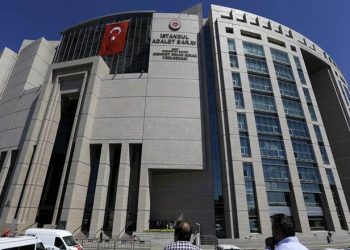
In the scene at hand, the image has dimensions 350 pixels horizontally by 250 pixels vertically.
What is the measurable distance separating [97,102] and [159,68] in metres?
11.2

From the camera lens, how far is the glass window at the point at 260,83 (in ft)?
136

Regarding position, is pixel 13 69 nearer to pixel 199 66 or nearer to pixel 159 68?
pixel 159 68

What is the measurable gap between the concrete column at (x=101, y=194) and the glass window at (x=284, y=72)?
3072 centimetres

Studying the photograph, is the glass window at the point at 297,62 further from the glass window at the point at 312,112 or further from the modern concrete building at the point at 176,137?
the glass window at the point at 312,112

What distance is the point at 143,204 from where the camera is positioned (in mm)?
33031

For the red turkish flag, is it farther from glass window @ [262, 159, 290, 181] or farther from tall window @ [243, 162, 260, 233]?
glass window @ [262, 159, 290, 181]

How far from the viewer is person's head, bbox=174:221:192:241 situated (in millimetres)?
4128

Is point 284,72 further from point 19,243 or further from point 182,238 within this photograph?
point 182,238

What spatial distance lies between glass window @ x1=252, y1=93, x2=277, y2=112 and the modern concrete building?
0.69 feet

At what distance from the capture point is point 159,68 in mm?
42188

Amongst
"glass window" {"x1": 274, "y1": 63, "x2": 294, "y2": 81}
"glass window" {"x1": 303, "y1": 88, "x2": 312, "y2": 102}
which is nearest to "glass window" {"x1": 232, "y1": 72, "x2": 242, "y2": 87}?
"glass window" {"x1": 274, "y1": 63, "x2": 294, "y2": 81}

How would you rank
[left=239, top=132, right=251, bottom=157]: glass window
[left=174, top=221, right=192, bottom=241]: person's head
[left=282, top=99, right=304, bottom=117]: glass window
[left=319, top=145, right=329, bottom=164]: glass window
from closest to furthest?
[left=174, top=221, right=192, bottom=241]: person's head < [left=239, top=132, right=251, bottom=157]: glass window < [left=319, top=145, right=329, bottom=164]: glass window < [left=282, top=99, right=304, bottom=117]: glass window

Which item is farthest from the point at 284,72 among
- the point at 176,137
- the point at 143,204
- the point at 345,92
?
the point at 143,204

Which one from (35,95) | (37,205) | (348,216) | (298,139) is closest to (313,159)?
(298,139)
